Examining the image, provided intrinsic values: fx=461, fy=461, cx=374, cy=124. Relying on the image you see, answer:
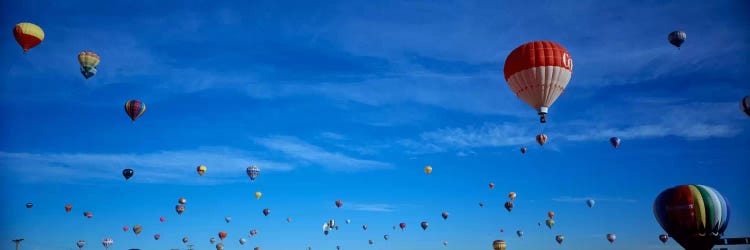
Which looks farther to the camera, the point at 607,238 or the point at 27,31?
the point at 607,238

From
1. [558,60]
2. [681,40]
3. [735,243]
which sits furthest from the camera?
[681,40]

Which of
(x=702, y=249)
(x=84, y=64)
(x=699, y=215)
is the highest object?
(x=84, y=64)

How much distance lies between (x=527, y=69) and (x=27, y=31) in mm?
33577

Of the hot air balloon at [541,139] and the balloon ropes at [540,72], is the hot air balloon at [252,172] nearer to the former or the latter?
the hot air balloon at [541,139]

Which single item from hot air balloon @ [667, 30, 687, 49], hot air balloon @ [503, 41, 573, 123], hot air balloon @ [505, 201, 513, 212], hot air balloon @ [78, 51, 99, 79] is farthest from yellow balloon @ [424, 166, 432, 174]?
hot air balloon @ [78, 51, 99, 79]

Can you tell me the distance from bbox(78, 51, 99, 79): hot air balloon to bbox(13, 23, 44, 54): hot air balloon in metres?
3.34

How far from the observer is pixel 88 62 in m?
36.0

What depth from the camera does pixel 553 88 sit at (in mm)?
25922

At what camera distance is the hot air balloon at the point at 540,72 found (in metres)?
25.4

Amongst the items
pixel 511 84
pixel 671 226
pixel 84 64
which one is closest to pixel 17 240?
pixel 84 64

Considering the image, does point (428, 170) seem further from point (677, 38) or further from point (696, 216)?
point (696, 216)

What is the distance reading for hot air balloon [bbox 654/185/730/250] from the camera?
26375mm

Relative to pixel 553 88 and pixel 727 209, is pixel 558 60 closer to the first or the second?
pixel 553 88

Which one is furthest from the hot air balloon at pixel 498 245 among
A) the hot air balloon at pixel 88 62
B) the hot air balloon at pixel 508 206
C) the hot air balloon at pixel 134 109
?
the hot air balloon at pixel 88 62
